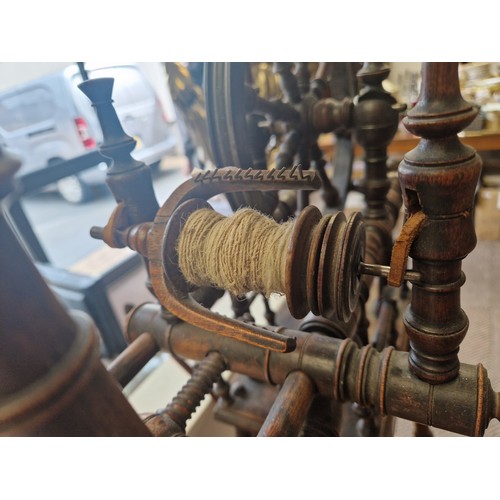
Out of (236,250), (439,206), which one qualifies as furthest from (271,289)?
(439,206)

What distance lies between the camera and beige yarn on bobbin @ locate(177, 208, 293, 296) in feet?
1.44

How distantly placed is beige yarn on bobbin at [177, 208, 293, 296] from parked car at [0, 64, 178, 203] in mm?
244

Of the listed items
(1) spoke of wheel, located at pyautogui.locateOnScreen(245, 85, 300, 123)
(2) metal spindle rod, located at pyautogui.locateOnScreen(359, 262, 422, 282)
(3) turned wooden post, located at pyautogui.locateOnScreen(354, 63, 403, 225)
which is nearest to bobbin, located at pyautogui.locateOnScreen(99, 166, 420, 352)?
(2) metal spindle rod, located at pyautogui.locateOnScreen(359, 262, 422, 282)

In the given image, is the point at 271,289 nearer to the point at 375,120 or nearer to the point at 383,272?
the point at 383,272

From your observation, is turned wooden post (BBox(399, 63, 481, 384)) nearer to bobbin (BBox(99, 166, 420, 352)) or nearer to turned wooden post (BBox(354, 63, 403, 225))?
bobbin (BBox(99, 166, 420, 352))

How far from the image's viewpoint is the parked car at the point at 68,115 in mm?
562

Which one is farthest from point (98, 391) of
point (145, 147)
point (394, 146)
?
point (394, 146)

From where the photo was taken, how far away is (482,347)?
88cm

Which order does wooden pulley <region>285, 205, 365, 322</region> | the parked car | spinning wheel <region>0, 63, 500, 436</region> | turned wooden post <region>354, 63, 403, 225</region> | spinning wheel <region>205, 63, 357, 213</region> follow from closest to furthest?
spinning wheel <region>0, 63, 500, 436</region> < wooden pulley <region>285, 205, 365, 322</region> < the parked car < spinning wheel <region>205, 63, 357, 213</region> < turned wooden post <region>354, 63, 403, 225</region>

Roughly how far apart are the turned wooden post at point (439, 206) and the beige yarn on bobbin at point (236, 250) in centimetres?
15

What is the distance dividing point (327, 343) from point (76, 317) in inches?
15.6

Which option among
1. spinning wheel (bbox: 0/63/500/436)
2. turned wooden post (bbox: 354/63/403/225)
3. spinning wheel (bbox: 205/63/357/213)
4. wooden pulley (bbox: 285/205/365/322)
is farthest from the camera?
turned wooden post (bbox: 354/63/403/225)
